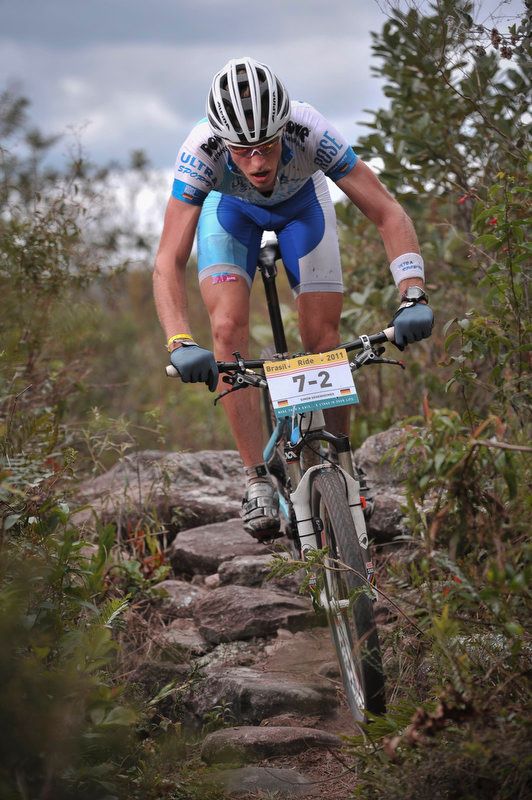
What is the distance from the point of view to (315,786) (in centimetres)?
314

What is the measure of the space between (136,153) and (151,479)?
1009 cm

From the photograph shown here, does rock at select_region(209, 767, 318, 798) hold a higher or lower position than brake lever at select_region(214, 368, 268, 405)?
lower

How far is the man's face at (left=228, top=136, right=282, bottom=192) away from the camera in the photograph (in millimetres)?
3936

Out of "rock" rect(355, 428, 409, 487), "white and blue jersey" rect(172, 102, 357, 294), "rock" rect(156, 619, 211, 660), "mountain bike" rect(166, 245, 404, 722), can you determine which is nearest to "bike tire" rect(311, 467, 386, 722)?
"mountain bike" rect(166, 245, 404, 722)

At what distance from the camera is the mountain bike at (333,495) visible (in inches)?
128

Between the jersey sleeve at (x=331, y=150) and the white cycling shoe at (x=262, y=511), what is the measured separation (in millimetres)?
1468

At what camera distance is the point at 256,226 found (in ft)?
14.9

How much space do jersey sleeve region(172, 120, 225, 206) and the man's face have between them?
0.16 meters

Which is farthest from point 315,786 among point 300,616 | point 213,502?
point 213,502

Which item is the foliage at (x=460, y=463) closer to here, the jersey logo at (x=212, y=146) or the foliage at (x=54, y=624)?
the foliage at (x=54, y=624)

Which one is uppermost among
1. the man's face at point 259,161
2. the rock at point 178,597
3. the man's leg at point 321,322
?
the man's face at point 259,161

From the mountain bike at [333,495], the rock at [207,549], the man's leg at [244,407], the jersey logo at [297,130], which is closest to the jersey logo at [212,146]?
the jersey logo at [297,130]

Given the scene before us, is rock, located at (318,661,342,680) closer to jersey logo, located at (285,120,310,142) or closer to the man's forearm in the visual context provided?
the man's forearm

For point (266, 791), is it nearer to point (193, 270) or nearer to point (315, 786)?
point (315, 786)
